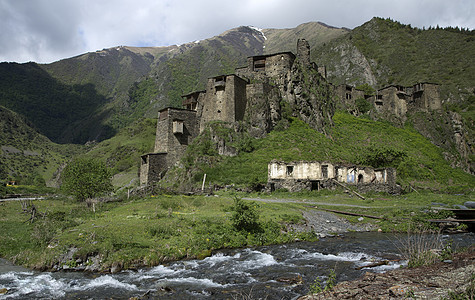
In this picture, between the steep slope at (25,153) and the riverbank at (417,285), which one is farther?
the steep slope at (25,153)

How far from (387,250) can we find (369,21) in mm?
158224

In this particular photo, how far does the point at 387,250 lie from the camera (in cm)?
1452

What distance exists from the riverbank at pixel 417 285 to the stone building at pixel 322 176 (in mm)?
24870

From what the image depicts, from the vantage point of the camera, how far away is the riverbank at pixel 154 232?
41.5ft

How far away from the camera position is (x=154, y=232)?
1515cm

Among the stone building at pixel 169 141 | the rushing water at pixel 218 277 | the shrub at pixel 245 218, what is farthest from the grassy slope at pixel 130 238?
the stone building at pixel 169 141

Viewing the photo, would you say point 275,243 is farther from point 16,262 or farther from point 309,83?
point 309,83

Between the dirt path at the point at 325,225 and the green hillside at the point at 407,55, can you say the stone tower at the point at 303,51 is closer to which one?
the dirt path at the point at 325,225

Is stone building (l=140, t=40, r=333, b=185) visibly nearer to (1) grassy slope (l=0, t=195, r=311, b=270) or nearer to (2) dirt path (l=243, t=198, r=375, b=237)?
(2) dirt path (l=243, t=198, r=375, b=237)

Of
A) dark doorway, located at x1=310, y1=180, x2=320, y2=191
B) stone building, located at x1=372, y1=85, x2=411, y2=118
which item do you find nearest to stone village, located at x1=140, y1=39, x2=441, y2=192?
dark doorway, located at x1=310, y1=180, x2=320, y2=191

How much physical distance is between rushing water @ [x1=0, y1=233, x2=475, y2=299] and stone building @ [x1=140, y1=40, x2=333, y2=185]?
35989mm

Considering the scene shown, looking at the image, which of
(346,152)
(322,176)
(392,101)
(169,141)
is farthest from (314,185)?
(392,101)

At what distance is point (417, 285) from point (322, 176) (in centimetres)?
2787

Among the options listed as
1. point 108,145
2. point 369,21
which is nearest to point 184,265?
point 108,145
